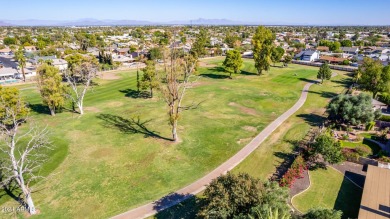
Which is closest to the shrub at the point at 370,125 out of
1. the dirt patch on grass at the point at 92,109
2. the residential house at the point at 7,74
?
the dirt patch on grass at the point at 92,109

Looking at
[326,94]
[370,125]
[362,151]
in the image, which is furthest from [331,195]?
[326,94]

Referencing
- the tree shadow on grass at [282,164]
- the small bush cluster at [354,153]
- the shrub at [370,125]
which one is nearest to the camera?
the tree shadow on grass at [282,164]

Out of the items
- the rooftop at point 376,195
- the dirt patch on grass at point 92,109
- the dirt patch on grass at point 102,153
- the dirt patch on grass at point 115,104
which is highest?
the rooftop at point 376,195

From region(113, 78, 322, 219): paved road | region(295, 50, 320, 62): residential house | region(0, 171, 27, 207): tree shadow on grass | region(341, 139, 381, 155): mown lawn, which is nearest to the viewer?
region(113, 78, 322, 219): paved road

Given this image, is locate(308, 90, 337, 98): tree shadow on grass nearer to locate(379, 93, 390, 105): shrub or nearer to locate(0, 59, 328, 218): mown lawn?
locate(0, 59, 328, 218): mown lawn

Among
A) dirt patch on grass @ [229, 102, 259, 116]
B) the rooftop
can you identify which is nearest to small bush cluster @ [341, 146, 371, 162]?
the rooftop

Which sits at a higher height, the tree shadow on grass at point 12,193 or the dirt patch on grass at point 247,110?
the dirt patch on grass at point 247,110

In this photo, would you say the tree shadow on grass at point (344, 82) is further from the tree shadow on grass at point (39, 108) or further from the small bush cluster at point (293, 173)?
the tree shadow on grass at point (39, 108)
